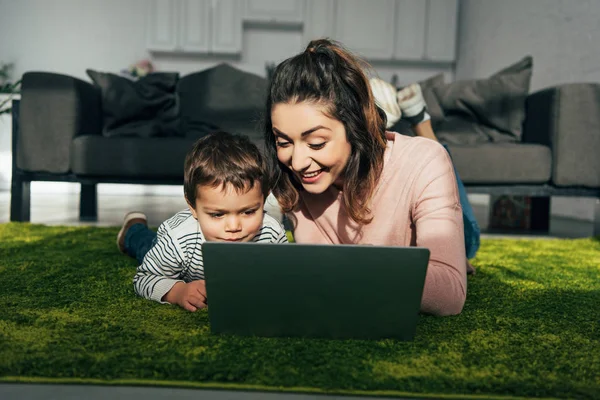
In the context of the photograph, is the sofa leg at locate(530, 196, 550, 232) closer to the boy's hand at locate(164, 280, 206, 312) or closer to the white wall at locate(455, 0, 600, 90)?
the white wall at locate(455, 0, 600, 90)

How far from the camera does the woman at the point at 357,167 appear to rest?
109cm

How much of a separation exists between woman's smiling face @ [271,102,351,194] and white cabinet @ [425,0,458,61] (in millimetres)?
5226

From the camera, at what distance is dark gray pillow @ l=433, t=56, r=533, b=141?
113 inches

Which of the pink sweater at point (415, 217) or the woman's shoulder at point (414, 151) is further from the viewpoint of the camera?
the woman's shoulder at point (414, 151)

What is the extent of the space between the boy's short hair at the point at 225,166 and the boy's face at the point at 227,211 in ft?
0.04

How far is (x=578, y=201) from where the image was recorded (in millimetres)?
3721

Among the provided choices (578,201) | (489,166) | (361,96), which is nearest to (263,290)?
(361,96)

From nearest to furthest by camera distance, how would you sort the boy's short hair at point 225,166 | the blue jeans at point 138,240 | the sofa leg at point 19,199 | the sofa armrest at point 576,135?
the boy's short hair at point 225,166, the blue jeans at point 138,240, the sofa armrest at point 576,135, the sofa leg at point 19,199

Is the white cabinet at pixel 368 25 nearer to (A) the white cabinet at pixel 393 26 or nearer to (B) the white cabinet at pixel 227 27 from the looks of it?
(A) the white cabinet at pixel 393 26

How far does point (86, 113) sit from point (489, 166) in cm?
190

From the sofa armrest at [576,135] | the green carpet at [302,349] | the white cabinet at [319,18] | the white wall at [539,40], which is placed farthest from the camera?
the white cabinet at [319,18]

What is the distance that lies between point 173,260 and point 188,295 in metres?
0.13

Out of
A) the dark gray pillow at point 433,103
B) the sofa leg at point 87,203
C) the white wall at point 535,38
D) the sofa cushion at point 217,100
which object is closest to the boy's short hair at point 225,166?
the sofa cushion at point 217,100

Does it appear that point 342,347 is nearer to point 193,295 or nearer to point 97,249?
point 193,295
